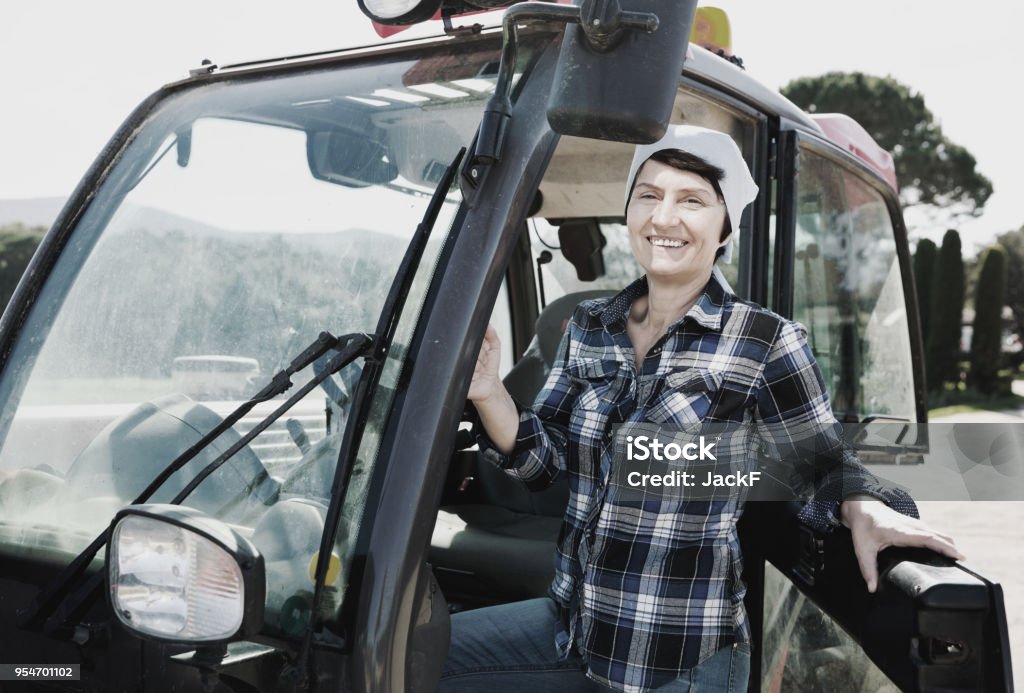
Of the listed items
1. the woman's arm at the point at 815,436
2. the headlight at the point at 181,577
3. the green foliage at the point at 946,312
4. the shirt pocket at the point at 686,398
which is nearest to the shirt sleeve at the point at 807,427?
the woman's arm at the point at 815,436

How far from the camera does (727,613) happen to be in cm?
173

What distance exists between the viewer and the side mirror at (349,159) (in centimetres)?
176

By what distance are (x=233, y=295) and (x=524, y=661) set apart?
880mm

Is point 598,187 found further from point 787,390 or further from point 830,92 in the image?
point 830,92

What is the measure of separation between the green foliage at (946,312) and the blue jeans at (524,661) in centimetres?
2150

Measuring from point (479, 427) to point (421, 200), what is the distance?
48 centimetres

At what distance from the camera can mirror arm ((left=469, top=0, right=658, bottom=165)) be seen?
1.29m

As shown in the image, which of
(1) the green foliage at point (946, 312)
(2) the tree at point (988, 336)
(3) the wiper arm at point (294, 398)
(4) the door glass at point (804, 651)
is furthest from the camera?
(2) the tree at point (988, 336)

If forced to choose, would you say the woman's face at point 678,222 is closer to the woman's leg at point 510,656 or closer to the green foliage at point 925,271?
the woman's leg at point 510,656

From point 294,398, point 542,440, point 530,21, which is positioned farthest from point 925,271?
point 294,398

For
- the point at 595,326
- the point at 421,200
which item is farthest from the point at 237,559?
the point at 595,326

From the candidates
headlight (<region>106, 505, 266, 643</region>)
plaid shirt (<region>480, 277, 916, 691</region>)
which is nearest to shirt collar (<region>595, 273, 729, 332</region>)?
plaid shirt (<region>480, 277, 916, 691</region>)

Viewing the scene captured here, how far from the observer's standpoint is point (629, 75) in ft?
4.25

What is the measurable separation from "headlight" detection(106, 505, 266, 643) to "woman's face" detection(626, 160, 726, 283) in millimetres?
971
